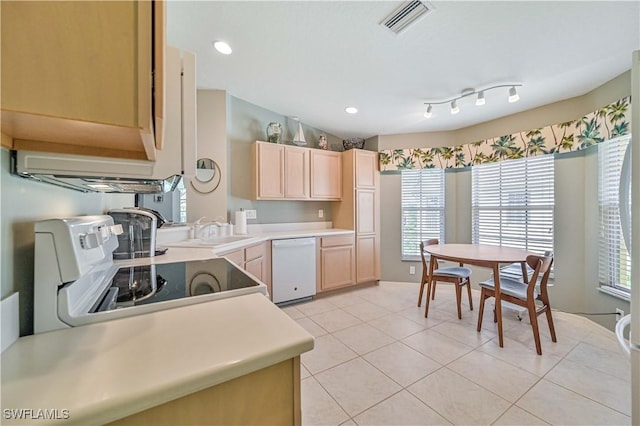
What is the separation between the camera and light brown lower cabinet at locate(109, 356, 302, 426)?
49cm

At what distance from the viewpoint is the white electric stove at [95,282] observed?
2.18 ft

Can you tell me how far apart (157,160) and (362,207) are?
317cm

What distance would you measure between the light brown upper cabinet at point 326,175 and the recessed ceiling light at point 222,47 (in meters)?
1.66

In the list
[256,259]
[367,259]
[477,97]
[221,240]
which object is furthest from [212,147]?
[477,97]

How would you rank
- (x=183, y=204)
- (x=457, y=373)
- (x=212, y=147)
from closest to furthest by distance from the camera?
(x=457, y=373), (x=183, y=204), (x=212, y=147)

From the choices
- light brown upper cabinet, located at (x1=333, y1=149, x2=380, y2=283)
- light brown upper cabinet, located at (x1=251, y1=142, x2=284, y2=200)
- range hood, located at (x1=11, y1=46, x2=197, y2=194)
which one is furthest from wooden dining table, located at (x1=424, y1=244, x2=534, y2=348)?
range hood, located at (x1=11, y1=46, x2=197, y2=194)

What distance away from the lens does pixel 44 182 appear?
0.82m

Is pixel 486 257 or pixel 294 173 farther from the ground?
pixel 294 173

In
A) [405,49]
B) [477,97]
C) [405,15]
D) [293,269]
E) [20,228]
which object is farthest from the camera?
[293,269]

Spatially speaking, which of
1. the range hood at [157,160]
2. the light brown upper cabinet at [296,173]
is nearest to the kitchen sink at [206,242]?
the light brown upper cabinet at [296,173]

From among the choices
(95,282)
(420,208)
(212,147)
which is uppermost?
(212,147)

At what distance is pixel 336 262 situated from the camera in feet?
11.5

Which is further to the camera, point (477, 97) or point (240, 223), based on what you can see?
point (240, 223)

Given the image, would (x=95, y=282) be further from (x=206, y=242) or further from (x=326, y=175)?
(x=326, y=175)
